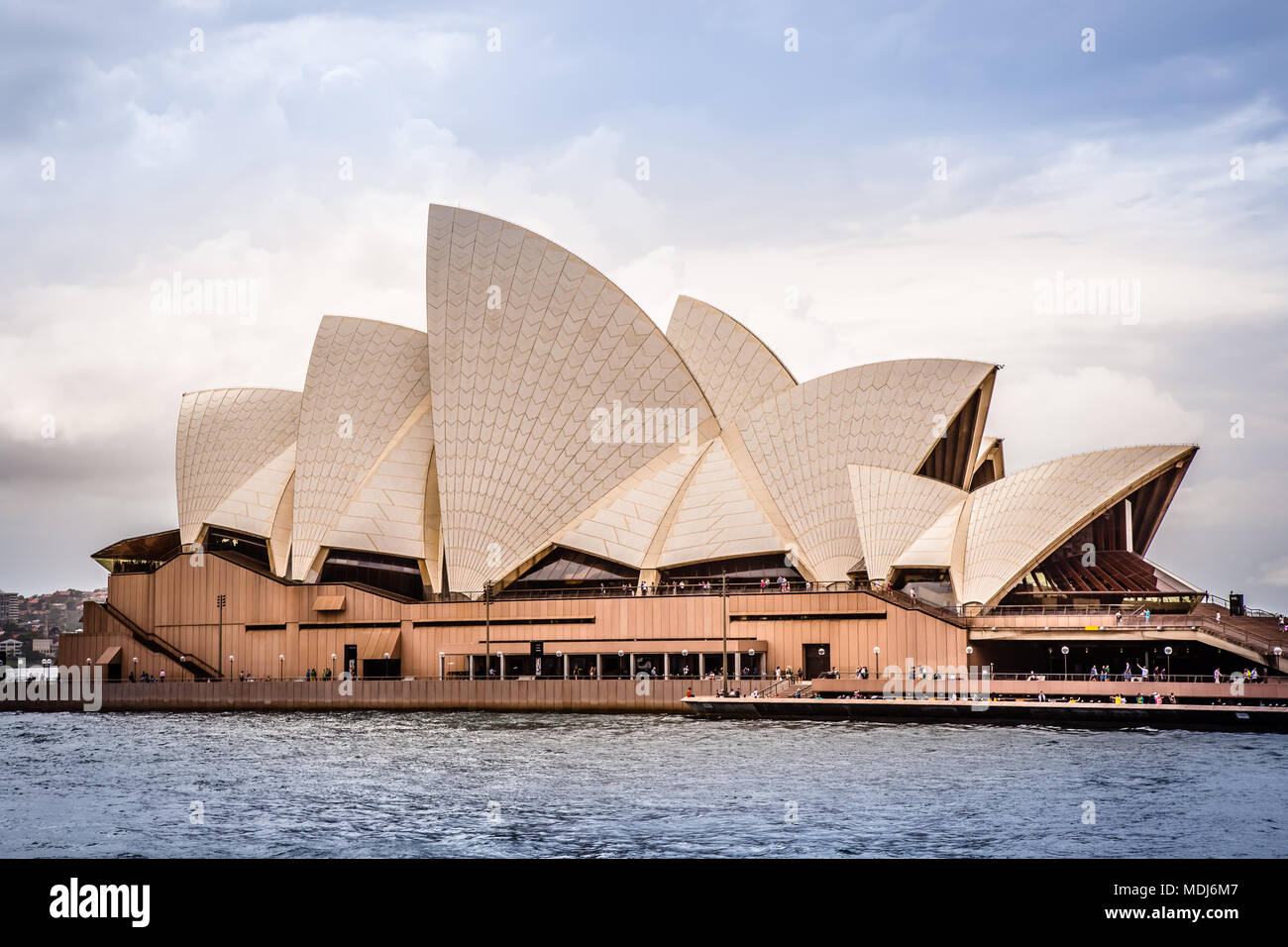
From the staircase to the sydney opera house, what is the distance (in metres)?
0.17

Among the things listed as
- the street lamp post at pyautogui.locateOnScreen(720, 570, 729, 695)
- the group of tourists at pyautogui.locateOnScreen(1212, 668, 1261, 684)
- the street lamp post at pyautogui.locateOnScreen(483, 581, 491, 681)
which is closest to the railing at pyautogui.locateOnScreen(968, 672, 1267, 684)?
the group of tourists at pyautogui.locateOnScreen(1212, 668, 1261, 684)

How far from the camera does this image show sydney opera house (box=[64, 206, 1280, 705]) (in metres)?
53.4

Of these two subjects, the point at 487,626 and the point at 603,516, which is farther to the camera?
the point at 603,516

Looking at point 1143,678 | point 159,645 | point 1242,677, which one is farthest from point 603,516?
point 1242,677

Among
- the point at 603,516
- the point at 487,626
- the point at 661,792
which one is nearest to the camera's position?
the point at 661,792

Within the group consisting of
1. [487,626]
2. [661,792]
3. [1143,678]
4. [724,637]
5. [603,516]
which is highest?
[603,516]

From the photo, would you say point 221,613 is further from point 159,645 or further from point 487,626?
point 487,626

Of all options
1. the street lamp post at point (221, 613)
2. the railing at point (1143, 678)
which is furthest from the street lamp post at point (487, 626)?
the railing at point (1143, 678)

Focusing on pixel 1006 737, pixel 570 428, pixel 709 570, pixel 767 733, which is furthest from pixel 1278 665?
pixel 570 428

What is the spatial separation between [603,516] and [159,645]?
2529 cm

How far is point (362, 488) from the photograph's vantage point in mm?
65625

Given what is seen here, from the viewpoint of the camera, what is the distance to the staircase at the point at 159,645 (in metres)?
65.7

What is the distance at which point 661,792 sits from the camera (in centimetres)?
2673
